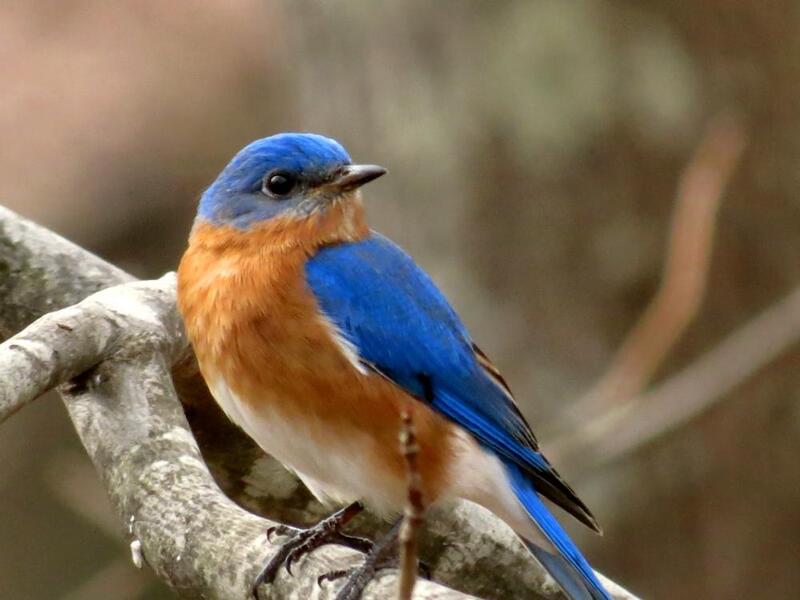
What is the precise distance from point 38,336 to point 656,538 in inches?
102

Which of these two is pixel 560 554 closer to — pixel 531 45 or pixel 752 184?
pixel 752 184

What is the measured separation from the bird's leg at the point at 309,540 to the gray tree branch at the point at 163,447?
0.02m

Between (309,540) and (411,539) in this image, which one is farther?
(309,540)

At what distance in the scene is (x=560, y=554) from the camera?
315 centimetres

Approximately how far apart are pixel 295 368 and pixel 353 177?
1.90ft

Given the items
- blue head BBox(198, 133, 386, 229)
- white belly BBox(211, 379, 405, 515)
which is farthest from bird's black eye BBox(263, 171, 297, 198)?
white belly BBox(211, 379, 405, 515)

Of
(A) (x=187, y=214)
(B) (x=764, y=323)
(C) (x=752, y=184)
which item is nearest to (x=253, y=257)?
(B) (x=764, y=323)

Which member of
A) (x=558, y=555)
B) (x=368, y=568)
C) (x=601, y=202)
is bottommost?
(x=558, y=555)

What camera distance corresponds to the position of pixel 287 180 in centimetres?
345

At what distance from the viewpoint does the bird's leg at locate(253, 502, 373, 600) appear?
2662mm

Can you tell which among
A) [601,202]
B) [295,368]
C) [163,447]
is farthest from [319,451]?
[601,202]

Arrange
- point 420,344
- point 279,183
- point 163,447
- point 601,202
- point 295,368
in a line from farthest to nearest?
point 601,202 → point 279,183 → point 420,344 → point 295,368 → point 163,447

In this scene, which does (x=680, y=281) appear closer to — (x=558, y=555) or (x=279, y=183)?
(x=558, y=555)

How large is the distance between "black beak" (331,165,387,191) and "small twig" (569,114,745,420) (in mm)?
1035
